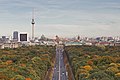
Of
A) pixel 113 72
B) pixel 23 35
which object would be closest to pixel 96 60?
pixel 113 72

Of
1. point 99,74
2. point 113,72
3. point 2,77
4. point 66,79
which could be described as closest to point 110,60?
point 66,79

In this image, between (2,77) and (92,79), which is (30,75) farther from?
(92,79)

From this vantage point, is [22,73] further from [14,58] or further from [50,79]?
[14,58]

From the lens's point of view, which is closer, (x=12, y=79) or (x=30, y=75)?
(x=12, y=79)

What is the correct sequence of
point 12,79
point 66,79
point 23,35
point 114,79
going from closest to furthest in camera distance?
1. point 12,79
2. point 114,79
3. point 66,79
4. point 23,35

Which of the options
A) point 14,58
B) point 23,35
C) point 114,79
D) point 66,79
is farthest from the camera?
point 23,35

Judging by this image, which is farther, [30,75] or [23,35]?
[23,35]

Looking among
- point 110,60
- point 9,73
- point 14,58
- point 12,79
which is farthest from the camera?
point 14,58

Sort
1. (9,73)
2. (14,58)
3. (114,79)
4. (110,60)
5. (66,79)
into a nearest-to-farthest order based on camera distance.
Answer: (114,79) < (9,73) < (66,79) < (110,60) < (14,58)
